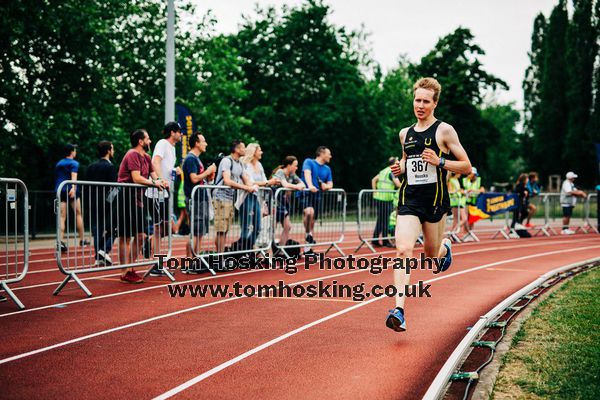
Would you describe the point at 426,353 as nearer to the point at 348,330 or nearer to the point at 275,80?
the point at 348,330

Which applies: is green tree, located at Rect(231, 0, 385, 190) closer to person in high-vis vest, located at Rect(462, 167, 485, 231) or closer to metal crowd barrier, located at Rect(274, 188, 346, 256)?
person in high-vis vest, located at Rect(462, 167, 485, 231)

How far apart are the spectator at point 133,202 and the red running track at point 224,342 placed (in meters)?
0.46

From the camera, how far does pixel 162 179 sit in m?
9.51

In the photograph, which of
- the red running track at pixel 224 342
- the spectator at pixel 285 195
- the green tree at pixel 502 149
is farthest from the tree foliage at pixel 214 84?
the green tree at pixel 502 149

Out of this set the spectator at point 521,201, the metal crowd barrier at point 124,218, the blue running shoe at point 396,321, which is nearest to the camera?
the blue running shoe at point 396,321

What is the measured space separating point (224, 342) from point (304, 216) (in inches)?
283

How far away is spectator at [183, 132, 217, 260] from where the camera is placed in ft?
33.3

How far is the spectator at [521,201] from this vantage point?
20.4 meters

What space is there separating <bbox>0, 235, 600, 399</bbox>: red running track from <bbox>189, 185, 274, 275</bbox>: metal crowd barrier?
110 centimetres

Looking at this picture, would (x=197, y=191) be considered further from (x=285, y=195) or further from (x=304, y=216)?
(x=304, y=216)

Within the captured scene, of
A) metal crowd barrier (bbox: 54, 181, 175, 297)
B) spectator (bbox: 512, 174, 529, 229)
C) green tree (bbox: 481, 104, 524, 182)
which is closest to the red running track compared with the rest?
metal crowd barrier (bbox: 54, 181, 175, 297)

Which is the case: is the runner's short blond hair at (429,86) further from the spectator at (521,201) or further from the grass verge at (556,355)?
the spectator at (521,201)

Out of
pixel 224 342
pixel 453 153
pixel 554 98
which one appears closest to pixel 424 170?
pixel 453 153

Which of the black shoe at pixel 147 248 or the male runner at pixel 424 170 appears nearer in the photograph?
the male runner at pixel 424 170
